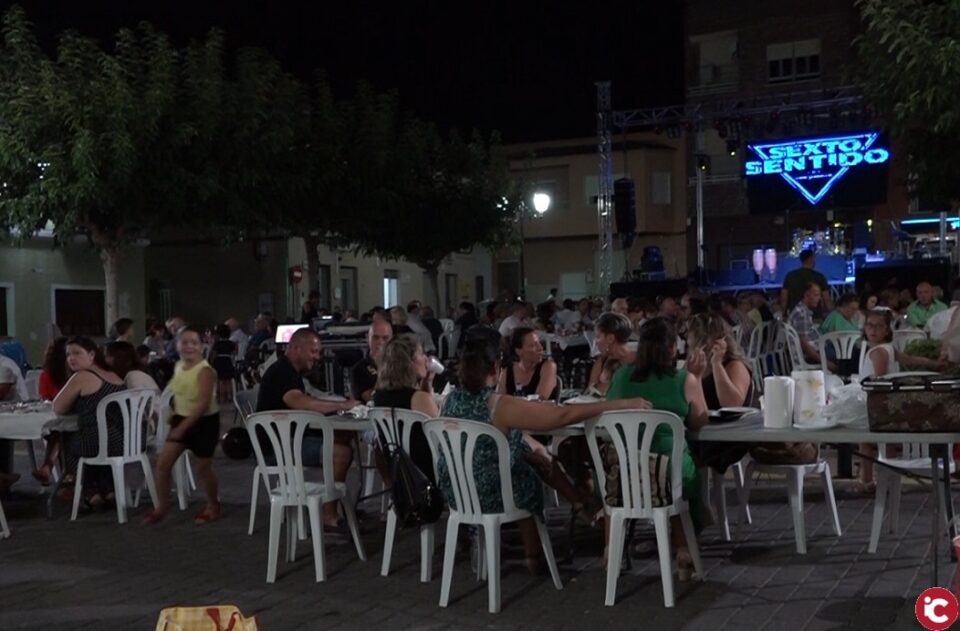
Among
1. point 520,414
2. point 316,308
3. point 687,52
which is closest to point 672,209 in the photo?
point 687,52

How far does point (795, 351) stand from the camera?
34.9 ft

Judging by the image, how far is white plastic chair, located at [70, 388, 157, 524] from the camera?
24.4 feet

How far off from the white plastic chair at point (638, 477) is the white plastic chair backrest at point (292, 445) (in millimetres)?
1632

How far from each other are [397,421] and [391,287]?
26.9 meters

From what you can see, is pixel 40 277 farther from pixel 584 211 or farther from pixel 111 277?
pixel 584 211

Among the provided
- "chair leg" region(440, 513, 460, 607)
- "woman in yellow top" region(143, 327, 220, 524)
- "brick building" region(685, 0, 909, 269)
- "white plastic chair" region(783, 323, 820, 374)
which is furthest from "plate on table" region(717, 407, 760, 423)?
"brick building" region(685, 0, 909, 269)

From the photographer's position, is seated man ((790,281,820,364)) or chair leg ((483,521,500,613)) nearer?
chair leg ((483,521,500,613))

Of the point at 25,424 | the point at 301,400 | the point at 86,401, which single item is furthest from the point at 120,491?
the point at 301,400

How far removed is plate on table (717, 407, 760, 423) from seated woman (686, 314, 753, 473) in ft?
1.49

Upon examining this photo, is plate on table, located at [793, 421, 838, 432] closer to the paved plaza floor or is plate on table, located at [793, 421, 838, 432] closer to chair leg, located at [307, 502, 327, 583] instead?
the paved plaza floor

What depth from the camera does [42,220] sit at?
14.4 meters

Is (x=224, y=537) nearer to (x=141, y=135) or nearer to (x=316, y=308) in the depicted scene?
(x=141, y=135)

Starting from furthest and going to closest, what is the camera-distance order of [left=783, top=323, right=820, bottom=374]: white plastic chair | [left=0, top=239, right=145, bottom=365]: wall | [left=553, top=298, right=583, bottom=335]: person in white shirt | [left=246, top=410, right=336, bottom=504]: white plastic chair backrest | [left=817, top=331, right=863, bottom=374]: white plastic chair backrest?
1. [left=0, top=239, right=145, bottom=365]: wall
2. [left=553, top=298, right=583, bottom=335]: person in white shirt
3. [left=783, top=323, right=820, bottom=374]: white plastic chair
4. [left=817, top=331, right=863, bottom=374]: white plastic chair backrest
5. [left=246, top=410, right=336, bottom=504]: white plastic chair backrest

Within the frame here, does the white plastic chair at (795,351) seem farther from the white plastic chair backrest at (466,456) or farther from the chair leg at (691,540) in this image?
the white plastic chair backrest at (466,456)
